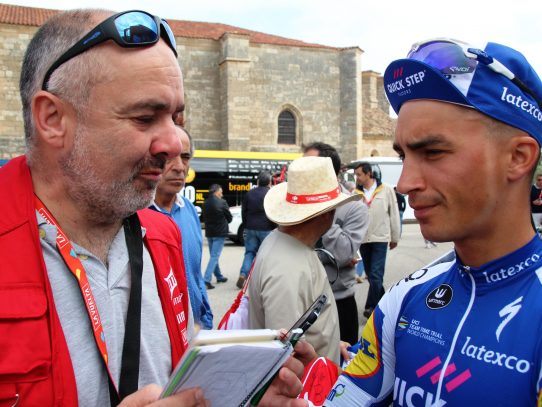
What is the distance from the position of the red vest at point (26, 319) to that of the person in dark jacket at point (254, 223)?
24.0 ft

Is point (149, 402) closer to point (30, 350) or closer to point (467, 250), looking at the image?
point (30, 350)

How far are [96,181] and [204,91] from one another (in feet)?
96.1

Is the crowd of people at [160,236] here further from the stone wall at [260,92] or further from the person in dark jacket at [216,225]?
the stone wall at [260,92]

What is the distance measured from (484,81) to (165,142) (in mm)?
954

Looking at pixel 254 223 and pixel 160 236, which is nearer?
pixel 160 236

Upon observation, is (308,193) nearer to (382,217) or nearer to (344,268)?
(344,268)

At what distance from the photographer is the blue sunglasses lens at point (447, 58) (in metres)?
1.31

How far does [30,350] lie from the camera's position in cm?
120

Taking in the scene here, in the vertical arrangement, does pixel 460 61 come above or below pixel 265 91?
below

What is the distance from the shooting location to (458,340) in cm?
130

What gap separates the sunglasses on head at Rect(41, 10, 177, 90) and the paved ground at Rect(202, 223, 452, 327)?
5.29 m

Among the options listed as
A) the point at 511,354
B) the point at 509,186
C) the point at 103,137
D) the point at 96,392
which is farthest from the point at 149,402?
the point at 509,186

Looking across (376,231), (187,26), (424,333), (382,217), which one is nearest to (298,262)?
(424,333)

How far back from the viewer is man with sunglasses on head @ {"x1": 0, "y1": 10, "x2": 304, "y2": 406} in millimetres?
1299
